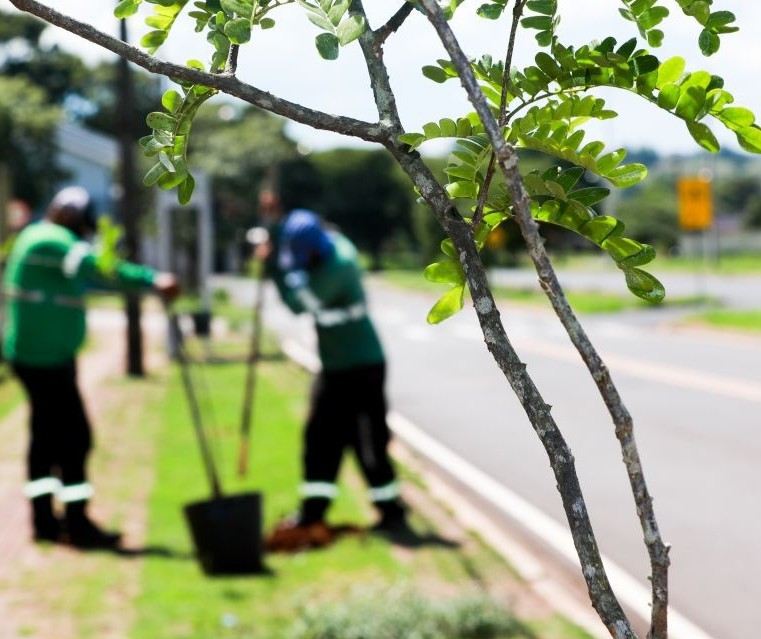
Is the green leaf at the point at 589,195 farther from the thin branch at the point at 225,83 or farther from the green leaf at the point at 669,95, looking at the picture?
the thin branch at the point at 225,83

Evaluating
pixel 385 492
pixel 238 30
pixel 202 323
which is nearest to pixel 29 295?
pixel 385 492

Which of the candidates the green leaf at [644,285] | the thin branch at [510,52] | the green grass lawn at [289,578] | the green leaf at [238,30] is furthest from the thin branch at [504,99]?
the green grass lawn at [289,578]

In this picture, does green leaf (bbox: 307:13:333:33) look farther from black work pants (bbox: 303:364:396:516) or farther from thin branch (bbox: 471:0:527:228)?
black work pants (bbox: 303:364:396:516)

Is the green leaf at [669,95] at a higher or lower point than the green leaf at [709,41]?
lower

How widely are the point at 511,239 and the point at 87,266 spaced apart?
3593cm

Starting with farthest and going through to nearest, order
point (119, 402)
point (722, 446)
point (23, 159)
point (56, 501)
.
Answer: point (23, 159) → point (119, 402) → point (722, 446) → point (56, 501)

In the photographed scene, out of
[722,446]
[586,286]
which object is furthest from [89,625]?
[586,286]

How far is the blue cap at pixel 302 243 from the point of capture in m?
6.61

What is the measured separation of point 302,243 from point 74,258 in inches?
49.6

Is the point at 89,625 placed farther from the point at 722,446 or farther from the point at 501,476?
the point at 722,446

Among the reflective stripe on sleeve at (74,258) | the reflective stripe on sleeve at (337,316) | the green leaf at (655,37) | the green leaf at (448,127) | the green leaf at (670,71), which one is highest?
the green leaf at (655,37)

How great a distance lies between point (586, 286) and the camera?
3978cm

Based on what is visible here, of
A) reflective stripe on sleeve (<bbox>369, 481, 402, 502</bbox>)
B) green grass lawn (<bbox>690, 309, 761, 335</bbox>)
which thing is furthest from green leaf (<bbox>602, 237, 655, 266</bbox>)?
green grass lawn (<bbox>690, 309, 761, 335</bbox>)

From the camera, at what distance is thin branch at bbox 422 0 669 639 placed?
4.71 feet
